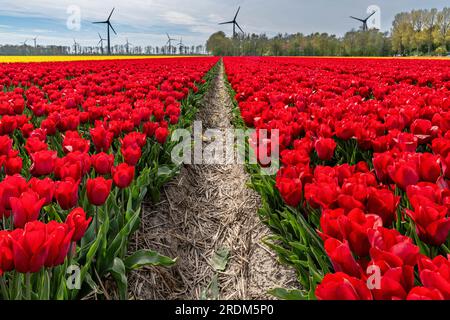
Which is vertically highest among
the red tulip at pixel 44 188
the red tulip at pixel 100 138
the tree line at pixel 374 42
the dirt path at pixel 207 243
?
the tree line at pixel 374 42

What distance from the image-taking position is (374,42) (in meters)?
94.9

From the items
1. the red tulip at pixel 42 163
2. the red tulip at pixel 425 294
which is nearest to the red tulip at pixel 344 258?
the red tulip at pixel 425 294

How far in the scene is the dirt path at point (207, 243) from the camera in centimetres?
303

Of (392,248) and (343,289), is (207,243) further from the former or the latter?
(343,289)

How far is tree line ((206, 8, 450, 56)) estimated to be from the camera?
287ft

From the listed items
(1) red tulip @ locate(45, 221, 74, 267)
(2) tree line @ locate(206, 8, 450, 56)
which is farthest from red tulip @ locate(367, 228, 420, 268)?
(2) tree line @ locate(206, 8, 450, 56)

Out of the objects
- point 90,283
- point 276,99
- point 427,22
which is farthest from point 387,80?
point 427,22

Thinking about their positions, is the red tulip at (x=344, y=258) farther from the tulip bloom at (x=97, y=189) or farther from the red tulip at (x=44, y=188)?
the red tulip at (x=44, y=188)

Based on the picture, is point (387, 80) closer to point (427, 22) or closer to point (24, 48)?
point (427, 22)

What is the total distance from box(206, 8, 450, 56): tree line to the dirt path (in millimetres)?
77328

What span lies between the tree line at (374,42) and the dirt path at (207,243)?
77328 millimetres

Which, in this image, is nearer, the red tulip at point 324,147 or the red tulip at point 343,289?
the red tulip at point 343,289
